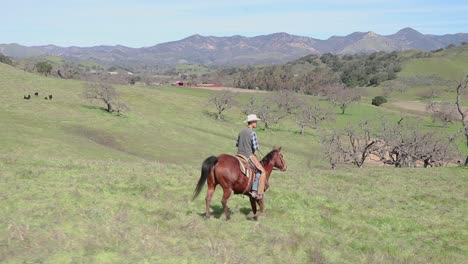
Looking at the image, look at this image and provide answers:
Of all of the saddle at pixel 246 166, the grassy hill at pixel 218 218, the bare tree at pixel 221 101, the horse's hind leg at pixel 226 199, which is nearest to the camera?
the grassy hill at pixel 218 218

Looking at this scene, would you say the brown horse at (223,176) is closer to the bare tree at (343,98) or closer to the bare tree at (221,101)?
the bare tree at (221,101)

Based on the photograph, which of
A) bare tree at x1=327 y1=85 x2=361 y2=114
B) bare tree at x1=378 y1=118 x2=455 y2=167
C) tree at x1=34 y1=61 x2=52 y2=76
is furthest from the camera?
tree at x1=34 y1=61 x2=52 y2=76

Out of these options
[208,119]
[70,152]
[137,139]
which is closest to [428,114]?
[208,119]

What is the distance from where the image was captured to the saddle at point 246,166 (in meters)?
13.5

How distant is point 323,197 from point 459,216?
18.2 ft

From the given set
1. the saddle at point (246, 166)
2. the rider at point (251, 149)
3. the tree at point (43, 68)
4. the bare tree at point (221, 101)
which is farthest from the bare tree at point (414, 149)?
the tree at point (43, 68)

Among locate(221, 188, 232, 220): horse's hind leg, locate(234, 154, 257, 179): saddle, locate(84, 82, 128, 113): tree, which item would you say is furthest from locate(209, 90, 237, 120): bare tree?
locate(221, 188, 232, 220): horse's hind leg

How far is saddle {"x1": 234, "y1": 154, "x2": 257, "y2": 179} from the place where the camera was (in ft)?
44.2

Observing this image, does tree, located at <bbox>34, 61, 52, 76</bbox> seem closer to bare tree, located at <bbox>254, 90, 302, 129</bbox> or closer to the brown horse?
bare tree, located at <bbox>254, 90, 302, 129</bbox>

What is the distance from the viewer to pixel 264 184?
46.3 feet

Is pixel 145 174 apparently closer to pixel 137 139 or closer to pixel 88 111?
pixel 137 139

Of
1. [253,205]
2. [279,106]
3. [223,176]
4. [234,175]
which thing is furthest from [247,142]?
[279,106]

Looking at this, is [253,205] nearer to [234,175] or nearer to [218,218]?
[218,218]

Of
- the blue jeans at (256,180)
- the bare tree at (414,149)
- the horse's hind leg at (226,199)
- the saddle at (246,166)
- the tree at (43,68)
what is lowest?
the bare tree at (414,149)
